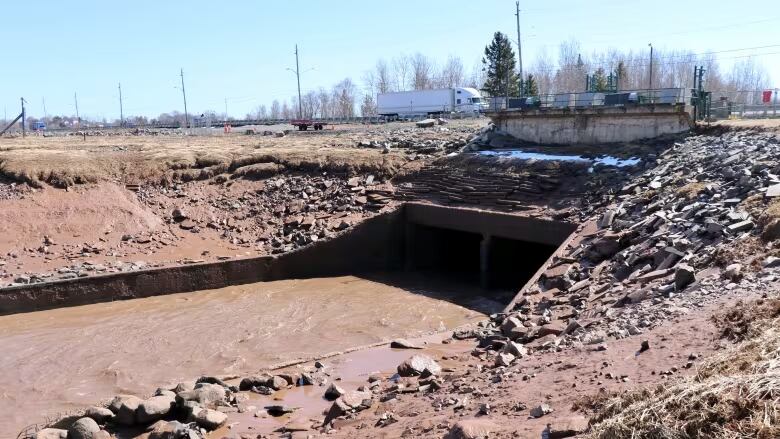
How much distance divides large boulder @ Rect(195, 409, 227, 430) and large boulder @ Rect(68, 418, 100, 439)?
142 cm

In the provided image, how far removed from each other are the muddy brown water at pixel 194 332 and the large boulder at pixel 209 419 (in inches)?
126

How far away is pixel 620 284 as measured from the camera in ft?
42.0

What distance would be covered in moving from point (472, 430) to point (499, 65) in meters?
56.3

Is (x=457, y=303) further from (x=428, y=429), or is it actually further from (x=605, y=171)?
(x=428, y=429)

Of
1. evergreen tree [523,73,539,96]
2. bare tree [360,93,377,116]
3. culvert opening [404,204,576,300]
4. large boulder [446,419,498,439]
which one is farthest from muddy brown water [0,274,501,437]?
bare tree [360,93,377,116]

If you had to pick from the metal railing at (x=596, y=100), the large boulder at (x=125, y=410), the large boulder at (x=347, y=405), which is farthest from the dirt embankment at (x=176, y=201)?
the large boulder at (x=347, y=405)

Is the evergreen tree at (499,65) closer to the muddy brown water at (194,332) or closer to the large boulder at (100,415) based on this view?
the muddy brown water at (194,332)

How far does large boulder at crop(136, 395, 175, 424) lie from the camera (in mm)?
9930

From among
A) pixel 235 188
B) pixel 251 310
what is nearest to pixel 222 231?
pixel 235 188

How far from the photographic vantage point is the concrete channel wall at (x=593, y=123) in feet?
77.7

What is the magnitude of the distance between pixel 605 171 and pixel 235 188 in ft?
43.7

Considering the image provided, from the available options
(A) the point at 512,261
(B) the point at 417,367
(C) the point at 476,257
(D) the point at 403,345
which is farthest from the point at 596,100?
(B) the point at 417,367

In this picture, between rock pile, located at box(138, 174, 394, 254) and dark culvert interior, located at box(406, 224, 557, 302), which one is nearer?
dark culvert interior, located at box(406, 224, 557, 302)

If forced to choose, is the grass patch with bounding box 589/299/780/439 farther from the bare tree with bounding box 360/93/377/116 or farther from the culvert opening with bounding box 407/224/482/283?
the bare tree with bounding box 360/93/377/116
